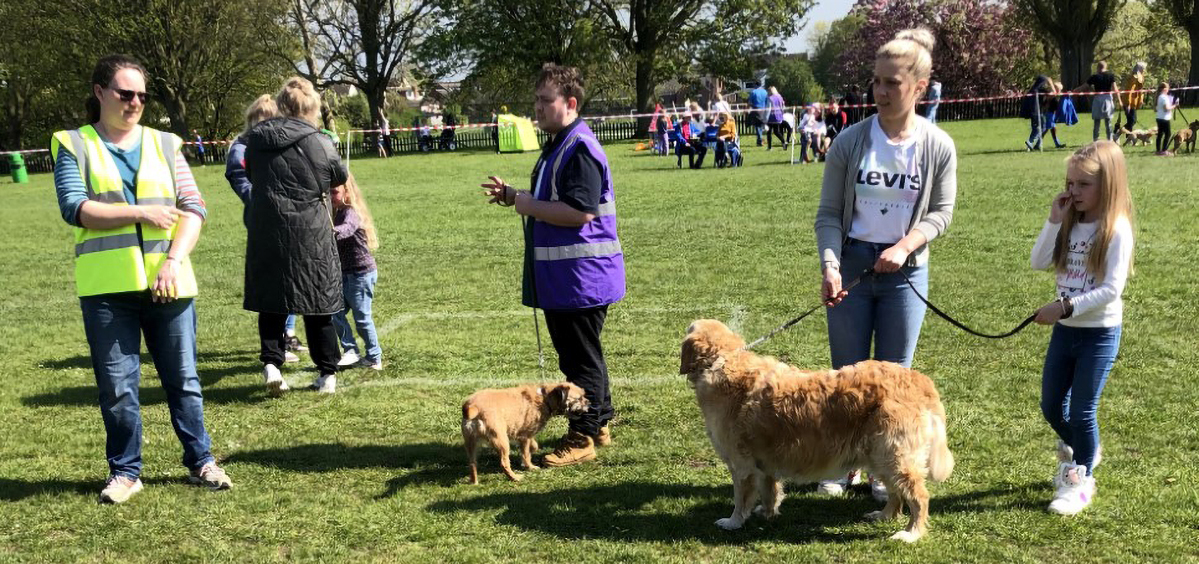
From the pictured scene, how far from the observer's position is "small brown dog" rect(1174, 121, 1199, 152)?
60.7 ft

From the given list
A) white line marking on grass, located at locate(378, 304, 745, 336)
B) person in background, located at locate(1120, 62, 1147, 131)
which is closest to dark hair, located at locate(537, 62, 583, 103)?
white line marking on grass, located at locate(378, 304, 745, 336)

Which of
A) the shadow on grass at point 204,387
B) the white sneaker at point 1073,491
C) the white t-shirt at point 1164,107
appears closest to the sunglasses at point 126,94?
the shadow on grass at point 204,387

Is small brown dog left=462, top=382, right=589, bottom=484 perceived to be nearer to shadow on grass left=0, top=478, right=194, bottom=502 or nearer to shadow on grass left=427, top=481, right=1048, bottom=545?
shadow on grass left=427, top=481, right=1048, bottom=545

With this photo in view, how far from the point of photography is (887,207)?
3959 millimetres

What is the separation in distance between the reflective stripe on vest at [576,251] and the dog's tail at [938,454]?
6.16 feet

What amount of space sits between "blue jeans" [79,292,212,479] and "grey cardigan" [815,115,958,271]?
338 cm

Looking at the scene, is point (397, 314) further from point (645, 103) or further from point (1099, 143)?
point (645, 103)

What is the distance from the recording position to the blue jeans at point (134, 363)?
4336 mm

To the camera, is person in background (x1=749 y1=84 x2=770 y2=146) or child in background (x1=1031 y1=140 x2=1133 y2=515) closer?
child in background (x1=1031 y1=140 x2=1133 y2=515)

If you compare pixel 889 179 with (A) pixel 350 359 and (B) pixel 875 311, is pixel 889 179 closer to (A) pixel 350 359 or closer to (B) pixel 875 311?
(B) pixel 875 311

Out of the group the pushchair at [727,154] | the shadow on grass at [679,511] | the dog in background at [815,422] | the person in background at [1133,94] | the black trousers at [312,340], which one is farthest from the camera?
the pushchair at [727,154]

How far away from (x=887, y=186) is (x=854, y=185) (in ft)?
0.51

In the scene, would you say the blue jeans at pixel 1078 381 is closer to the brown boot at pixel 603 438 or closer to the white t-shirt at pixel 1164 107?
the brown boot at pixel 603 438

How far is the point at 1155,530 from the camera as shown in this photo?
3752mm
